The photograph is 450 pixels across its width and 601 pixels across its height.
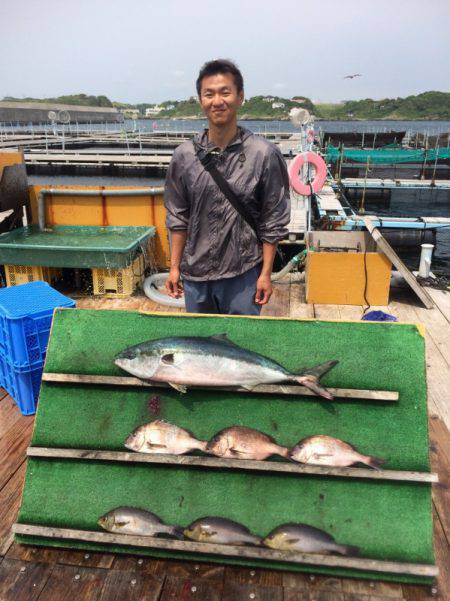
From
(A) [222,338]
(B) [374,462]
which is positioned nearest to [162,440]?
(A) [222,338]

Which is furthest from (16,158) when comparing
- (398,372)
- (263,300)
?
(398,372)

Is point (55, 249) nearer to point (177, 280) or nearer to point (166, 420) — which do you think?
point (177, 280)

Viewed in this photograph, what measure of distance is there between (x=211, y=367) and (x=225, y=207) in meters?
1.05

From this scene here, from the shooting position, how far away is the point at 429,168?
3266cm

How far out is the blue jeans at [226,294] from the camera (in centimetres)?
317

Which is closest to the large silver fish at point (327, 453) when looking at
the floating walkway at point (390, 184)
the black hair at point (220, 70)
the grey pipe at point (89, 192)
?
the black hair at point (220, 70)

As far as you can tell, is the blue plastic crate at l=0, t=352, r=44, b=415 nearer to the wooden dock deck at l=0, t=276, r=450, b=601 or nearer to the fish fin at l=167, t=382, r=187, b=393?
the wooden dock deck at l=0, t=276, r=450, b=601

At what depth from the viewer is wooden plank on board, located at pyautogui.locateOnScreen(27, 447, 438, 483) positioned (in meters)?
2.44

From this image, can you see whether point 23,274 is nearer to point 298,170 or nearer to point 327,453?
point 298,170

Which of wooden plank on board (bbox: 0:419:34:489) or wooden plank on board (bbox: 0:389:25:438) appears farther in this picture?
wooden plank on board (bbox: 0:389:25:438)

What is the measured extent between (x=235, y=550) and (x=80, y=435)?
1.13 m

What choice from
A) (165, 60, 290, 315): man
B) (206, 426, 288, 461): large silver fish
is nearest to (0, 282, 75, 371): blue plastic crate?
(165, 60, 290, 315): man

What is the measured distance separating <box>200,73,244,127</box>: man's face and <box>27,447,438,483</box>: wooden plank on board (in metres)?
2.04

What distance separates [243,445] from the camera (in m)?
2.61
